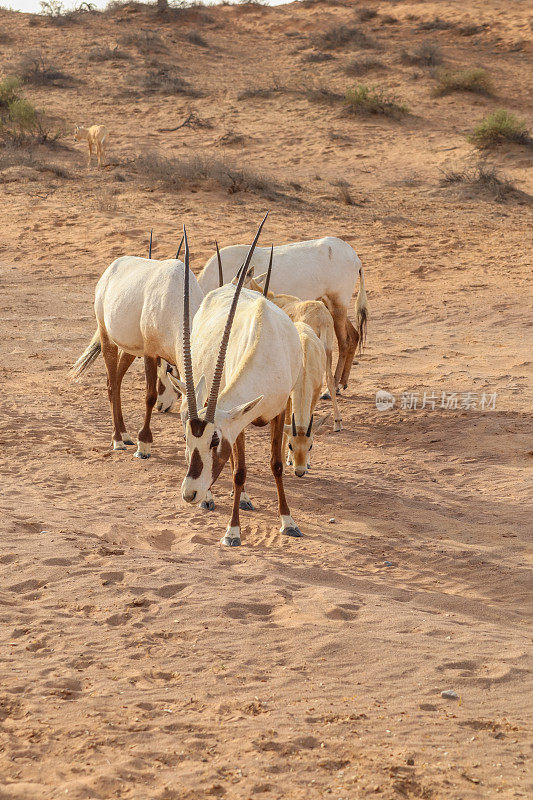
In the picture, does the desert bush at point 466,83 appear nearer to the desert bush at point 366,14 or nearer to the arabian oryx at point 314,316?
the desert bush at point 366,14

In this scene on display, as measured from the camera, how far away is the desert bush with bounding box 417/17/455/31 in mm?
31359

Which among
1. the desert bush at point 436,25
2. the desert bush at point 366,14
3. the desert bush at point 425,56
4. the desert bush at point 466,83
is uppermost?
the desert bush at point 366,14

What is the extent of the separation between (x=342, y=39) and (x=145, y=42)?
6.81 meters

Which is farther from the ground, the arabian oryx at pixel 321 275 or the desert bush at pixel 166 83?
the desert bush at pixel 166 83

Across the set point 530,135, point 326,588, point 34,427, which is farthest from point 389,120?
point 326,588

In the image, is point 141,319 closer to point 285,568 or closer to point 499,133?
point 285,568

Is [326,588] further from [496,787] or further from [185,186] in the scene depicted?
[185,186]

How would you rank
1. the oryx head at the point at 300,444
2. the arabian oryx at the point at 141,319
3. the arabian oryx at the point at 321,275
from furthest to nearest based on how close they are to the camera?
the arabian oryx at the point at 321,275, the arabian oryx at the point at 141,319, the oryx head at the point at 300,444

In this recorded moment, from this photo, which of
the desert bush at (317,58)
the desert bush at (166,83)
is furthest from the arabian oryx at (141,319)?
the desert bush at (317,58)

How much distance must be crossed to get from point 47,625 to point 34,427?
386cm

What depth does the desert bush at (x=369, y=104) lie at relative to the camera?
22.4 metres

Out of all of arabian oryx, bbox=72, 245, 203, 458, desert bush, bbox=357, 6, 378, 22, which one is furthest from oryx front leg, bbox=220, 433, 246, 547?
desert bush, bbox=357, 6, 378, 22

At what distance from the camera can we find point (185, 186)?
16688mm

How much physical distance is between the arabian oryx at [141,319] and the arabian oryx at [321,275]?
1367 mm
